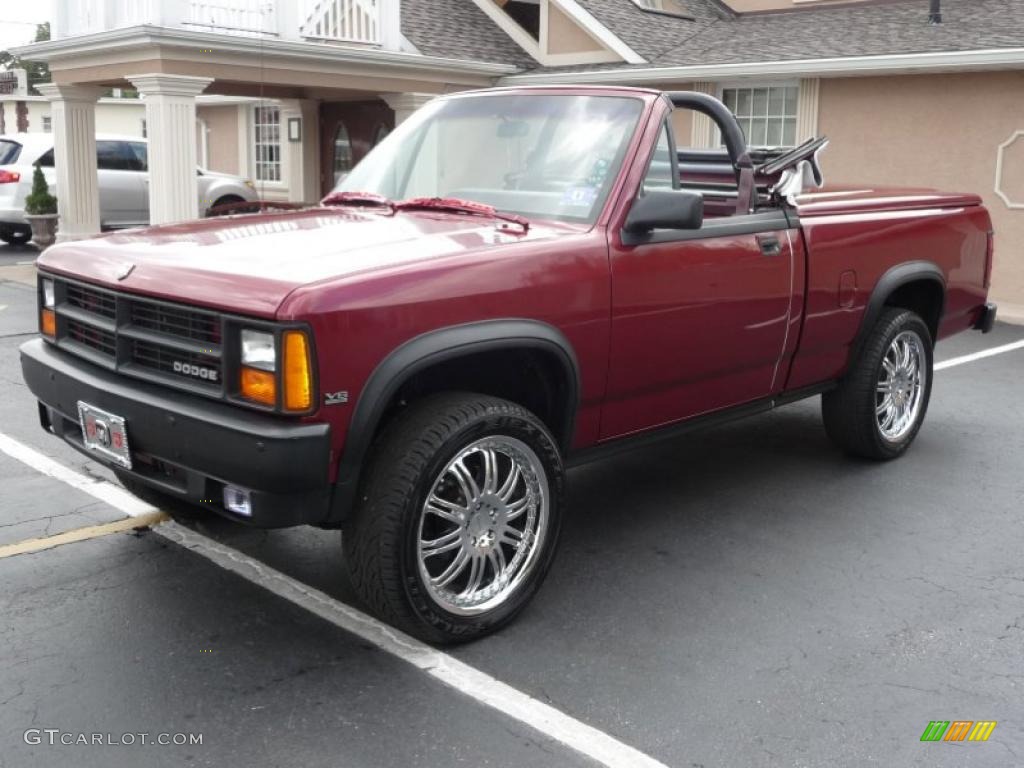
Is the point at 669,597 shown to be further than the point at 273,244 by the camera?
Yes

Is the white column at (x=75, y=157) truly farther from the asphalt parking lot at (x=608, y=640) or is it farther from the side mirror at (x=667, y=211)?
the side mirror at (x=667, y=211)

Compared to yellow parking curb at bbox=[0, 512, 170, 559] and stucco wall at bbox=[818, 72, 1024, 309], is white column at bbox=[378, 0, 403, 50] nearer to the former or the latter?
stucco wall at bbox=[818, 72, 1024, 309]

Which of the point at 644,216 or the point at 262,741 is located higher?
the point at 644,216

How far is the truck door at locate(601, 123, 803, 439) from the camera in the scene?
4.21 metres

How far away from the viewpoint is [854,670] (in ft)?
11.9

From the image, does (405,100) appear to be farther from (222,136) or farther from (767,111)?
(222,136)

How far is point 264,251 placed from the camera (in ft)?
12.1

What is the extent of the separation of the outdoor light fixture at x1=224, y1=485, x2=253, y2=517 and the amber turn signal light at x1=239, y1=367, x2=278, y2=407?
287 millimetres

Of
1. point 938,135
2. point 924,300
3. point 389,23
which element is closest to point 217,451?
point 924,300

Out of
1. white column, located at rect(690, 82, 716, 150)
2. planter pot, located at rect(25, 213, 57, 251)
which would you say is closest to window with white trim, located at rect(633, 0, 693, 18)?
white column, located at rect(690, 82, 716, 150)

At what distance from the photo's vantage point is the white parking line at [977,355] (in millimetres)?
8969

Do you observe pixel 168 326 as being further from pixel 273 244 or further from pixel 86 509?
pixel 86 509

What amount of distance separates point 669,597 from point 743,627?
348mm

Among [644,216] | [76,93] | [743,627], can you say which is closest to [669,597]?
[743,627]
